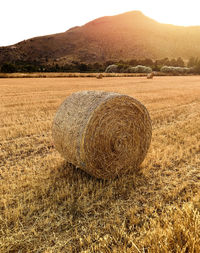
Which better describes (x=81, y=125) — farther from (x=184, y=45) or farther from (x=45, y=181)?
(x=184, y=45)

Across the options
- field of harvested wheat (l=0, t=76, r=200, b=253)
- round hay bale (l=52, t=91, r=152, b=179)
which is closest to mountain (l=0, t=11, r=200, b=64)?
field of harvested wheat (l=0, t=76, r=200, b=253)

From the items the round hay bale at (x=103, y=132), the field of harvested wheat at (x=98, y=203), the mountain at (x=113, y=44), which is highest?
the mountain at (x=113, y=44)

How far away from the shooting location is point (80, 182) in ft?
12.3

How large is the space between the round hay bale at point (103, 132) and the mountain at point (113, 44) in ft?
242

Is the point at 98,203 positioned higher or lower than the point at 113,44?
lower

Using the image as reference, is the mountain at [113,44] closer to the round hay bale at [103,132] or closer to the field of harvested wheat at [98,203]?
the field of harvested wheat at [98,203]

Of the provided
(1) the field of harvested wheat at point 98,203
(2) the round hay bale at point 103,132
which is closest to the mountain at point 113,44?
(1) the field of harvested wheat at point 98,203

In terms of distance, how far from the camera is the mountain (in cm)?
8219

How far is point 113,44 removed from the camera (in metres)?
94.2

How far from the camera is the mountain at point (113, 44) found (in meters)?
82.2

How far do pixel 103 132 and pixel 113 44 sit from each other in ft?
319

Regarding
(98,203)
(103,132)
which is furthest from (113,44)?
(98,203)

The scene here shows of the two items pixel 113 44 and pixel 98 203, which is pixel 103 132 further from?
pixel 113 44

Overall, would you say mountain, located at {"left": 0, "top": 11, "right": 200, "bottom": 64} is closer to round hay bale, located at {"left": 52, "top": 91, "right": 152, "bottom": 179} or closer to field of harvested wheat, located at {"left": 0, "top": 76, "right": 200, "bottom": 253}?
field of harvested wheat, located at {"left": 0, "top": 76, "right": 200, "bottom": 253}
